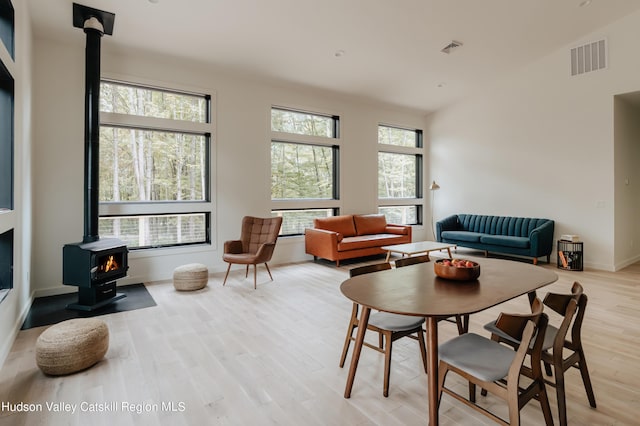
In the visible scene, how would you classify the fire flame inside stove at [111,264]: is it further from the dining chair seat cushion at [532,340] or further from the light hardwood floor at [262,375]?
the dining chair seat cushion at [532,340]

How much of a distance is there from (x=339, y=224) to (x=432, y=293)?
469 cm

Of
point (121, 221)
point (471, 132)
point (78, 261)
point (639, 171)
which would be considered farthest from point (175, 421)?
point (639, 171)

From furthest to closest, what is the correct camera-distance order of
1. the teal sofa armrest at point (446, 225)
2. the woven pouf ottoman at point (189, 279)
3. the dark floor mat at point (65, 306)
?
the teal sofa armrest at point (446, 225)
the woven pouf ottoman at point (189, 279)
the dark floor mat at point (65, 306)

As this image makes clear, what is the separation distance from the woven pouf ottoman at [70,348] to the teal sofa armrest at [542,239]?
20.6ft

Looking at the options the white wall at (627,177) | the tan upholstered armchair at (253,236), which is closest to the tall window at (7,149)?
the tan upholstered armchair at (253,236)

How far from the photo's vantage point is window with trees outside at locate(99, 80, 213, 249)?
4.74m

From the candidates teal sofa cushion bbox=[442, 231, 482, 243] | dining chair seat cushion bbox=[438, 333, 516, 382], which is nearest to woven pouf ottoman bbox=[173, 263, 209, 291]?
dining chair seat cushion bbox=[438, 333, 516, 382]

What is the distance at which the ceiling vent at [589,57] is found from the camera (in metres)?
5.57

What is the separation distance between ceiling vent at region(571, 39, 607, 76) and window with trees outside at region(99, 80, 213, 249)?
6.18m

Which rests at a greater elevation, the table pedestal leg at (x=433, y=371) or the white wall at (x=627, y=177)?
the white wall at (x=627, y=177)

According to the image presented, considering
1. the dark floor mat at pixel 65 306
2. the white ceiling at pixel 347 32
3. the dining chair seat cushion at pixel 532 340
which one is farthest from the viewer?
the white ceiling at pixel 347 32

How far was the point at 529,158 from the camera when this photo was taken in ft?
21.8

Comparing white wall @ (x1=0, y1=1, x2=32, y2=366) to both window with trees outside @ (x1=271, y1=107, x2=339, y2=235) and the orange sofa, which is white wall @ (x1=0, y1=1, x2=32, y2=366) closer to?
window with trees outside @ (x1=271, y1=107, x2=339, y2=235)

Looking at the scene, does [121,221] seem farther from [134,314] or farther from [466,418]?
[466,418]
